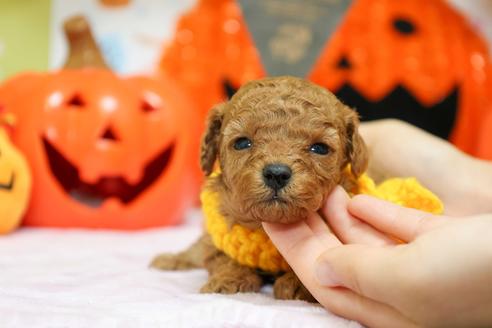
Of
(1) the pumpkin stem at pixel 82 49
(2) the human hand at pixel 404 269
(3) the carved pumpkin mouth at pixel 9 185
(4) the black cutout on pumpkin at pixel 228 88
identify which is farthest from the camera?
(4) the black cutout on pumpkin at pixel 228 88

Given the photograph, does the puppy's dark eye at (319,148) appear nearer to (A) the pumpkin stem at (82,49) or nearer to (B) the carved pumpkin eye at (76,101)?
(B) the carved pumpkin eye at (76,101)

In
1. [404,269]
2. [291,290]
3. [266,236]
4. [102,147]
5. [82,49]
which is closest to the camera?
[404,269]

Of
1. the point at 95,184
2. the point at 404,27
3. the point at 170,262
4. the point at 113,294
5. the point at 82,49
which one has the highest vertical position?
the point at 404,27

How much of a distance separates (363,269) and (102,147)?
197cm

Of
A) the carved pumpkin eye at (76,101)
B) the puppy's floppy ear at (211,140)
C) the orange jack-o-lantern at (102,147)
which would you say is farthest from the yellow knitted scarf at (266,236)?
the carved pumpkin eye at (76,101)

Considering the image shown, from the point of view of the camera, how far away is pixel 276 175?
1.38 meters

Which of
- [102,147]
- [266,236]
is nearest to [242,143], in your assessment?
[266,236]

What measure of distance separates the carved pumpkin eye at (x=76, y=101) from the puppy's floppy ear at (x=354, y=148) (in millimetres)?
1665

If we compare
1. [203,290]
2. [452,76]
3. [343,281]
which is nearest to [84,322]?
[203,290]

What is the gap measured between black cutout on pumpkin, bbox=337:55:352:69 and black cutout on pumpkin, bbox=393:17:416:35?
36 centimetres

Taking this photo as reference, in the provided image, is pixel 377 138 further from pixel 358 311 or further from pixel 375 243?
pixel 358 311

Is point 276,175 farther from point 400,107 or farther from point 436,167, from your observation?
point 400,107

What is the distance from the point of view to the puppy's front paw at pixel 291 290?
1.52 meters

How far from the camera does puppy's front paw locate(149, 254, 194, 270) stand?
1.98 metres
